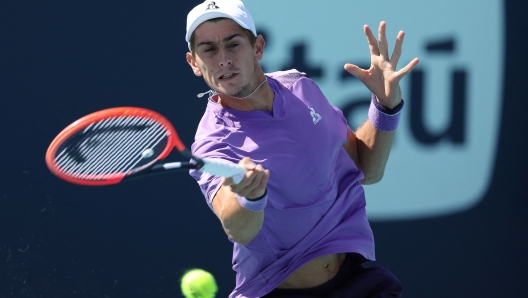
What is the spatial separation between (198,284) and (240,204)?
1.90 meters

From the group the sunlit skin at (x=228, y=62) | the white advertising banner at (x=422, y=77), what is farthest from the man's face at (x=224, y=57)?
the white advertising banner at (x=422, y=77)

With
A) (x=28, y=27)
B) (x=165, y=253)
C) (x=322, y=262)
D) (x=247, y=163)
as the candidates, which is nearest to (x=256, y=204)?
(x=247, y=163)

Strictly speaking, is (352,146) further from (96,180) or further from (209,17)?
(96,180)

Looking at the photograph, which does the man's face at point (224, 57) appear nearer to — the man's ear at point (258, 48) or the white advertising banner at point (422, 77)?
the man's ear at point (258, 48)

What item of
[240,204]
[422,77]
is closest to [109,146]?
[240,204]

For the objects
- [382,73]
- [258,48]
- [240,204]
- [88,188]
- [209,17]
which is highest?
[209,17]

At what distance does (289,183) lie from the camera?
106 inches

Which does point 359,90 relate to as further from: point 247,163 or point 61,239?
point 247,163

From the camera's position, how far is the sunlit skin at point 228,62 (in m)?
2.70

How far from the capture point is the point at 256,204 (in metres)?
2.39

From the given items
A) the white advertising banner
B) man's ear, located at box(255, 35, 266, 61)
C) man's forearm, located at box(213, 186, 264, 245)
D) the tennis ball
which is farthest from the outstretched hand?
the tennis ball

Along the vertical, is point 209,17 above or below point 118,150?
above

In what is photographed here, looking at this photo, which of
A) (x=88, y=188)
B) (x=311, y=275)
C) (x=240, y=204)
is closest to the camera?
(x=240, y=204)

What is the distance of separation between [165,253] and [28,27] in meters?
1.34
